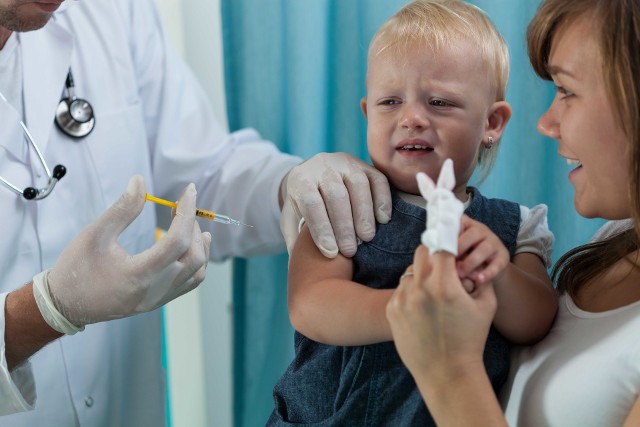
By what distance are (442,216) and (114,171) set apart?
1.01 m

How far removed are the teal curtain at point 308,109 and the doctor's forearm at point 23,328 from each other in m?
0.74

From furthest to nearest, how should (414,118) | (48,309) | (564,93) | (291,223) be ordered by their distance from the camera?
(291,223), (48,309), (414,118), (564,93)

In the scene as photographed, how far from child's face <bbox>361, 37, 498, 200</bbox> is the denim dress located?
7 cm

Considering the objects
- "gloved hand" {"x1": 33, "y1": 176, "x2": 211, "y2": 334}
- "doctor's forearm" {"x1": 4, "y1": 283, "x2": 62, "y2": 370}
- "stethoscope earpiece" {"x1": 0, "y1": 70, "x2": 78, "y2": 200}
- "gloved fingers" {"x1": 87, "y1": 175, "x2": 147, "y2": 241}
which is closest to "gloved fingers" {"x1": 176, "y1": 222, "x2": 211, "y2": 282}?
"gloved hand" {"x1": 33, "y1": 176, "x2": 211, "y2": 334}

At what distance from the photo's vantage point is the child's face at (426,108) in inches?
44.4

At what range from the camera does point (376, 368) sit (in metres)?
1.07

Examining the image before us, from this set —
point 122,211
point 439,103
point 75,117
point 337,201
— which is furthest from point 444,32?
point 75,117

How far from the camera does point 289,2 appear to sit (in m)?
1.79

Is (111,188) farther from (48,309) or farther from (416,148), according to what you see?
(416,148)

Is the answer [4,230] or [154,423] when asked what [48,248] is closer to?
[4,230]

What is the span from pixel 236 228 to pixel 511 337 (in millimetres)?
888

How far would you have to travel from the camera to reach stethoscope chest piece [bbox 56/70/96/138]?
1.52 metres

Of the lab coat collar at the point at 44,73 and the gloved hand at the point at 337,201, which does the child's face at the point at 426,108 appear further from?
the lab coat collar at the point at 44,73

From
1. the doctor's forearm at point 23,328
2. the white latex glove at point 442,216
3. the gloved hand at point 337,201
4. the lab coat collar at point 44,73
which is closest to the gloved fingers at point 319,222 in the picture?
the gloved hand at point 337,201
